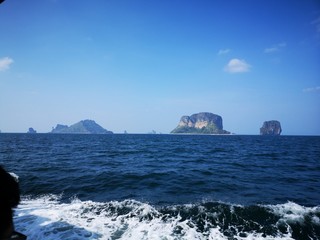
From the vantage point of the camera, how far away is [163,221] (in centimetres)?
891

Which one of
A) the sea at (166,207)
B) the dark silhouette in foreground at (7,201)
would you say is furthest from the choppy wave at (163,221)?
the dark silhouette in foreground at (7,201)

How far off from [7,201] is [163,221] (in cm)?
817

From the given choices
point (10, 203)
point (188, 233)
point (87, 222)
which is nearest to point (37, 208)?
point (87, 222)

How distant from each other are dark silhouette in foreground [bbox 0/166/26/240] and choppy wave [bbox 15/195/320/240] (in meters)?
6.57

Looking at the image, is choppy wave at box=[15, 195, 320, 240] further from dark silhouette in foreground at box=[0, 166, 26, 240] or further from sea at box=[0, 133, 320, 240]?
dark silhouette in foreground at box=[0, 166, 26, 240]

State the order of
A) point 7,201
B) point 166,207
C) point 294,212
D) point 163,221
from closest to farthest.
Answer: point 7,201
point 163,221
point 294,212
point 166,207

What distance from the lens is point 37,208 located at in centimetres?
1038

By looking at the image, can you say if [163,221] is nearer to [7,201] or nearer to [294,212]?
[294,212]

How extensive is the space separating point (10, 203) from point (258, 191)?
15.3 metres

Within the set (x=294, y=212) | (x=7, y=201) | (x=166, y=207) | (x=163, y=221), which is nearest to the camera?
(x=7, y=201)

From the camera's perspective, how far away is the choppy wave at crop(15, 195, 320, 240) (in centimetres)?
787

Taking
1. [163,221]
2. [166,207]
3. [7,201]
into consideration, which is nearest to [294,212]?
[166,207]

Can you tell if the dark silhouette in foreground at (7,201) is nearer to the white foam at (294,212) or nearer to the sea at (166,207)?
the sea at (166,207)

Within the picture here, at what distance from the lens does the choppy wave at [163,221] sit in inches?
310
